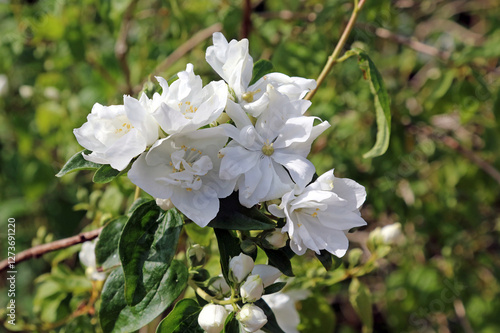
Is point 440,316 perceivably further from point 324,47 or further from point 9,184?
point 9,184

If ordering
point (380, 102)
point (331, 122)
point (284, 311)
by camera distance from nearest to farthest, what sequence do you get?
point (380, 102), point (284, 311), point (331, 122)

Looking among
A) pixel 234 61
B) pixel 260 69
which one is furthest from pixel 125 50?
pixel 234 61

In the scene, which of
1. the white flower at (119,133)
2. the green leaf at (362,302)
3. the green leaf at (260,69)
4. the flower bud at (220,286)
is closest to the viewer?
the white flower at (119,133)

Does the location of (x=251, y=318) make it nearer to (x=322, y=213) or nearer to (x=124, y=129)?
(x=322, y=213)

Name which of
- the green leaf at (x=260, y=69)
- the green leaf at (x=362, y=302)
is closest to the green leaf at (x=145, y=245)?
the green leaf at (x=260, y=69)

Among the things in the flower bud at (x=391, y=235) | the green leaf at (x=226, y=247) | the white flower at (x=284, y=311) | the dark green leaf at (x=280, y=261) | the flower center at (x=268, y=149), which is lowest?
the white flower at (x=284, y=311)

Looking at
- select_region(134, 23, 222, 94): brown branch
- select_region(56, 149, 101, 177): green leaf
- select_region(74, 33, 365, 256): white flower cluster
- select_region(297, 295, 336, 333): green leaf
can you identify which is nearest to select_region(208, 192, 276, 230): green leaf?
select_region(74, 33, 365, 256): white flower cluster

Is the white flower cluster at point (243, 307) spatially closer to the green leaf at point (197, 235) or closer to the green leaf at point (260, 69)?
the green leaf at point (197, 235)
